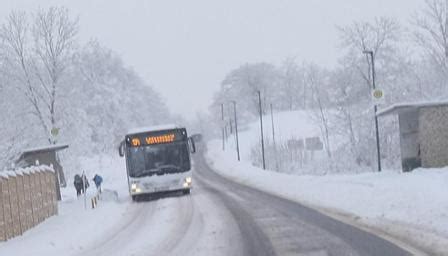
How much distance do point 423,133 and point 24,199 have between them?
18133 mm

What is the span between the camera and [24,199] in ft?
66.4

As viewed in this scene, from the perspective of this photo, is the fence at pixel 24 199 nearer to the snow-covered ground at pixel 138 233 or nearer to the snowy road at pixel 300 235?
the snow-covered ground at pixel 138 233

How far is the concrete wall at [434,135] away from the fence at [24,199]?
52.3 feet

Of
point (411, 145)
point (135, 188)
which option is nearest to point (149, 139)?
point (135, 188)

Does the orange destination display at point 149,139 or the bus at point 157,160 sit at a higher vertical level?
the orange destination display at point 149,139

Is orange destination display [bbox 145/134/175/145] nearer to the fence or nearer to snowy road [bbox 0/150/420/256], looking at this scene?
the fence

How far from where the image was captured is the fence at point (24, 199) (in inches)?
699

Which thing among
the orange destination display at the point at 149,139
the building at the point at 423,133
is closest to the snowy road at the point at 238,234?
the orange destination display at the point at 149,139

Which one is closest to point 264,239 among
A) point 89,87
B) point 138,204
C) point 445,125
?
point 138,204

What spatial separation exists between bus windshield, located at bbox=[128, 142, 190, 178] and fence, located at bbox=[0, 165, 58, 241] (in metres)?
4.72

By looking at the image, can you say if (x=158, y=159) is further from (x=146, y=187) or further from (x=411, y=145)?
(x=411, y=145)

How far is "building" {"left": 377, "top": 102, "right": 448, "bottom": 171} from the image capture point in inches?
1197

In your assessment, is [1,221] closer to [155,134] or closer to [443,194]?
[443,194]

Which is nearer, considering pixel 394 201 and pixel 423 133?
pixel 394 201
